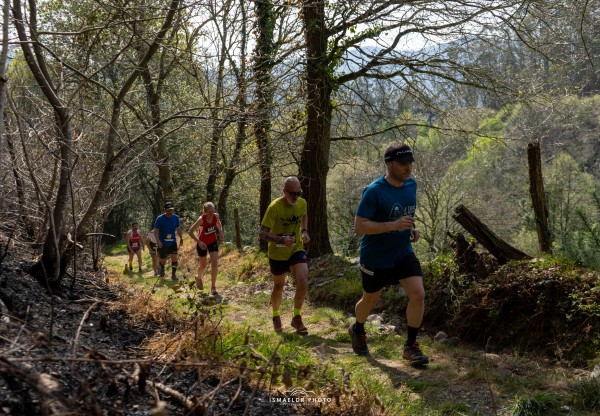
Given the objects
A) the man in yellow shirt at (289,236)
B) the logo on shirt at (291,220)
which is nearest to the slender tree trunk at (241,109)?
the man in yellow shirt at (289,236)

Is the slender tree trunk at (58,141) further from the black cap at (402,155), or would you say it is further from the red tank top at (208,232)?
the red tank top at (208,232)

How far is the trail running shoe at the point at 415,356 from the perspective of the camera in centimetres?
591

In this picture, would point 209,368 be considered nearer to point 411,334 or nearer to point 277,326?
point 411,334

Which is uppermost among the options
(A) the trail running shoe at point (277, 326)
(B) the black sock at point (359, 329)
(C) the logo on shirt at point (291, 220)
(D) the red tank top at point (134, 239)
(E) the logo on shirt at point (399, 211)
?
(E) the logo on shirt at point (399, 211)

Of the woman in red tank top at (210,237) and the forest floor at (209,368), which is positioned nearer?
the forest floor at (209,368)

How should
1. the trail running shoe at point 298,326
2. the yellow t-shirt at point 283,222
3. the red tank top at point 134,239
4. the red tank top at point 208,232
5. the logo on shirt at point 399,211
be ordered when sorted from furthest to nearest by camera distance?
the red tank top at point 134,239 < the red tank top at point 208,232 < the trail running shoe at point 298,326 < the yellow t-shirt at point 283,222 < the logo on shirt at point 399,211

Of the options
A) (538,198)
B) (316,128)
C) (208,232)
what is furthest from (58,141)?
(316,128)

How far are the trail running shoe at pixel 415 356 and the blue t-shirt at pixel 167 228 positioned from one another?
917 cm

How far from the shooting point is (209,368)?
146 inches

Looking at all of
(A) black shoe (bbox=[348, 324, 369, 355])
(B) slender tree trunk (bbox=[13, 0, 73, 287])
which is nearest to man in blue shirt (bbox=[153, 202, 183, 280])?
(B) slender tree trunk (bbox=[13, 0, 73, 287])

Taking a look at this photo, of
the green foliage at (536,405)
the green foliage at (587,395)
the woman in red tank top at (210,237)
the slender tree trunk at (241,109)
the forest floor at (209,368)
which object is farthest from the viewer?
the woman in red tank top at (210,237)

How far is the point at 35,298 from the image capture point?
469cm

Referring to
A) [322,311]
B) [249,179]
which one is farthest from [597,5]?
[249,179]

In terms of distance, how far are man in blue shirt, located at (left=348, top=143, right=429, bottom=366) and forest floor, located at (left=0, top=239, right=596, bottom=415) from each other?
70cm
